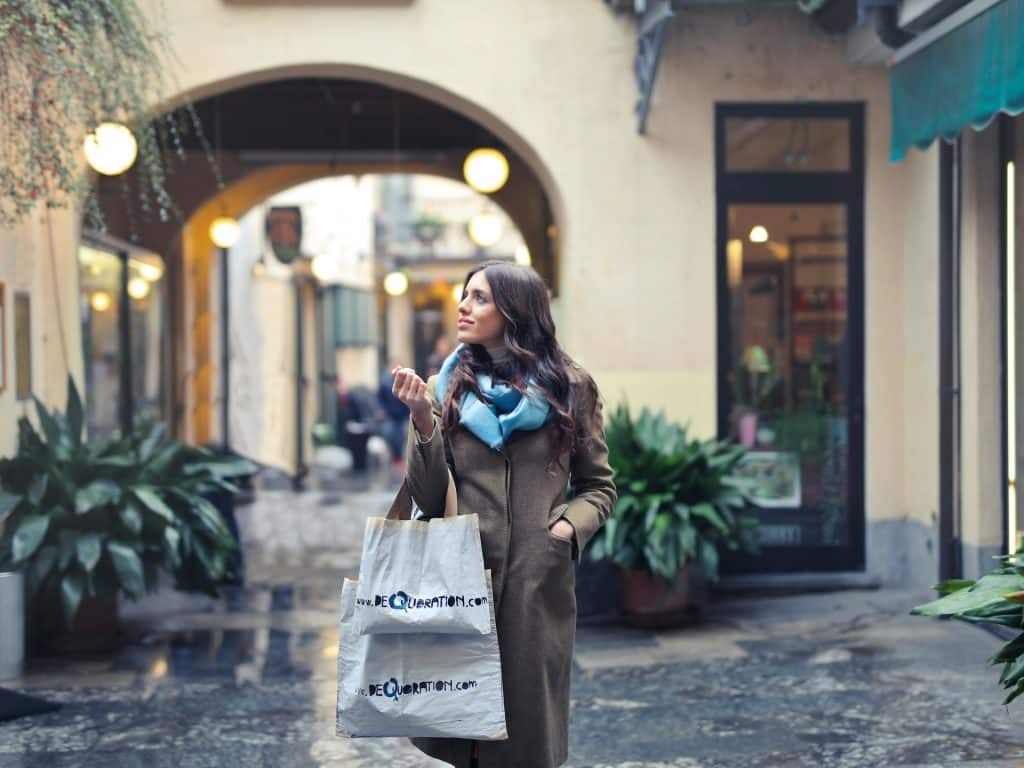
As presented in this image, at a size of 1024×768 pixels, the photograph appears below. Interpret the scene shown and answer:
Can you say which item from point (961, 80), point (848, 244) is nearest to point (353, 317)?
point (848, 244)

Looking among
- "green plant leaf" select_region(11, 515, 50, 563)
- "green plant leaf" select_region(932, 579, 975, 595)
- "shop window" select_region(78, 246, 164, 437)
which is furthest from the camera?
"shop window" select_region(78, 246, 164, 437)

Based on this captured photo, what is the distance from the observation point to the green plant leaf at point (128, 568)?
7.99 m

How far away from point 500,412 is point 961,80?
460 cm

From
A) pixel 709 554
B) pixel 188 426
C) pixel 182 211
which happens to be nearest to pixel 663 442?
pixel 709 554

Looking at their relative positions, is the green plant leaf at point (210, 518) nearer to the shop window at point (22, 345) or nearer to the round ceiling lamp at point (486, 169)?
the shop window at point (22, 345)

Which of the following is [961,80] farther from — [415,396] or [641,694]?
[415,396]

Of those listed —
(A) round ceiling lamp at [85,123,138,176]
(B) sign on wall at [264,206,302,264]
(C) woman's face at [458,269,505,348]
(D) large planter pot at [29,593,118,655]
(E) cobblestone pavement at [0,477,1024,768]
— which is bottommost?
(E) cobblestone pavement at [0,477,1024,768]

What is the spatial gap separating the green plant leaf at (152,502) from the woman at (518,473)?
4.30m

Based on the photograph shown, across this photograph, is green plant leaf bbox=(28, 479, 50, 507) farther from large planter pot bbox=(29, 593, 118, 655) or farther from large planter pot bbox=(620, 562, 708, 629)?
large planter pot bbox=(620, 562, 708, 629)

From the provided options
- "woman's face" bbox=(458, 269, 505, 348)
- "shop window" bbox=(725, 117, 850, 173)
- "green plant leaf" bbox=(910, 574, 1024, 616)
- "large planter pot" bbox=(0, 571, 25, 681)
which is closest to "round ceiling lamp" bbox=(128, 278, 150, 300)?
"large planter pot" bbox=(0, 571, 25, 681)

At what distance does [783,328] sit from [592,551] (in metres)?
2.43

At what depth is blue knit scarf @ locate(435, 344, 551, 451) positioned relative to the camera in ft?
13.3

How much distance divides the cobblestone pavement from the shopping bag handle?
2.25 metres

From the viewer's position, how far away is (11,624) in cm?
762
